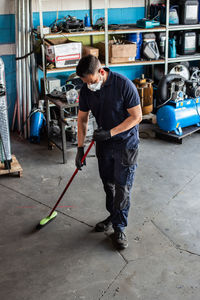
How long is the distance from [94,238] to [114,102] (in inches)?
49.5

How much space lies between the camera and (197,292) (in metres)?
2.64

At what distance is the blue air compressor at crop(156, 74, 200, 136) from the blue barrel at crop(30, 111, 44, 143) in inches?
69.2

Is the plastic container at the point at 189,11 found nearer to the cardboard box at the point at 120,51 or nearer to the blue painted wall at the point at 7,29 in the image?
the cardboard box at the point at 120,51

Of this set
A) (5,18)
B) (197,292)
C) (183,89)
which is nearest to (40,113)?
(5,18)

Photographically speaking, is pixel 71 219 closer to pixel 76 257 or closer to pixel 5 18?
pixel 76 257

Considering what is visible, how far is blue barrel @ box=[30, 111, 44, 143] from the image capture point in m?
5.37

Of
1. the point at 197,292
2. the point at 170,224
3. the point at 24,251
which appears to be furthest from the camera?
the point at 170,224

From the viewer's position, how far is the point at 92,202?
12.6 feet

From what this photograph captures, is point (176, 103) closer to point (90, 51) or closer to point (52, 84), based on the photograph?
point (90, 51)

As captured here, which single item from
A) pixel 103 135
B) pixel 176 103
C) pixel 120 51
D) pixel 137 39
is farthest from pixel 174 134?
pixel 103 135

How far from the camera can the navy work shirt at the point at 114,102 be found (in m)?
2.77

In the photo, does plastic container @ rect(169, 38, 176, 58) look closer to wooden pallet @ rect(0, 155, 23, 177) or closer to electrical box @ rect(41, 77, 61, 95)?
electrical box @ rect(41, 77, 61, 95)

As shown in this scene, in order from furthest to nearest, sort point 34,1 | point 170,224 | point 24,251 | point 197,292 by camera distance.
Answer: point 34,1
point 170,224
point 24,251
point 197,292

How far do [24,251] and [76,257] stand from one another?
1.50ft
